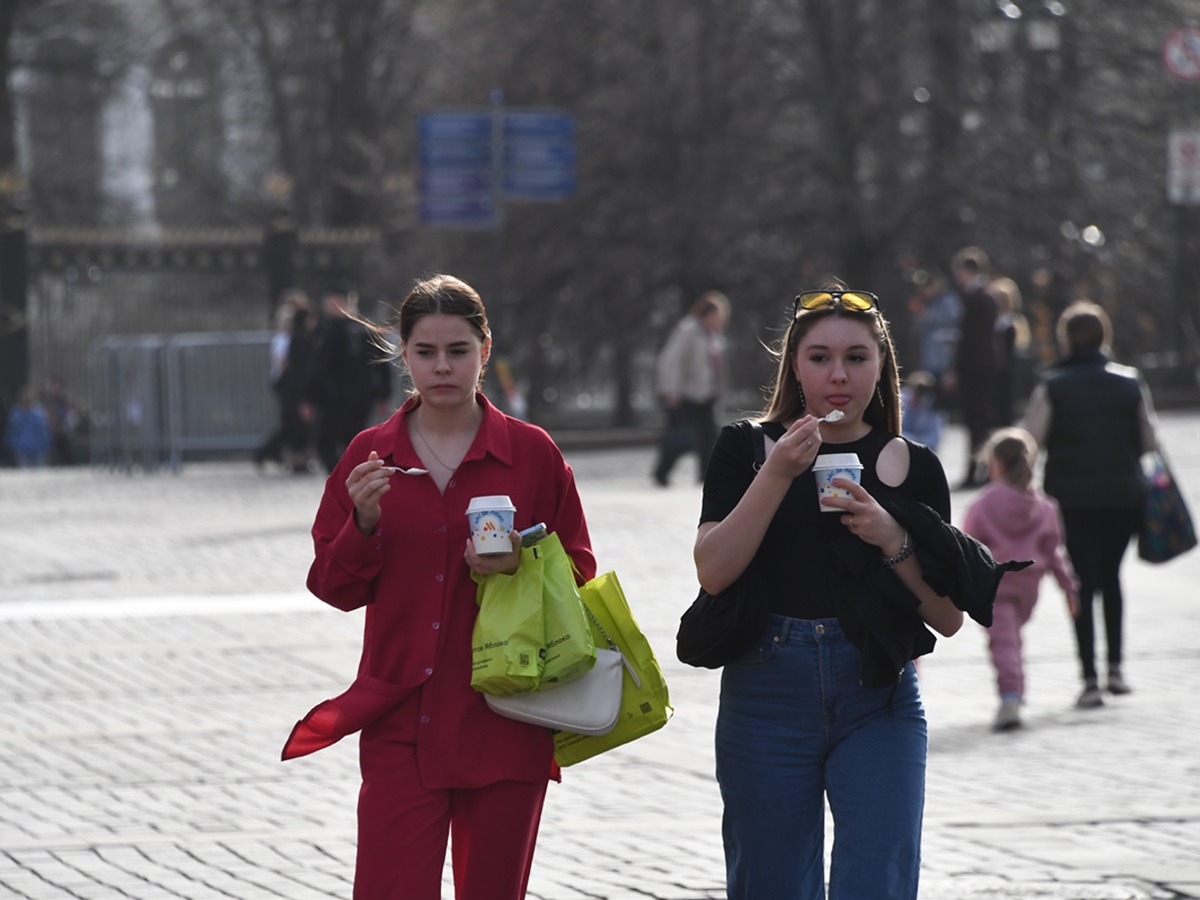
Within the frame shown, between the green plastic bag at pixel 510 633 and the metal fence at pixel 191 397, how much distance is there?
19613 millimetres

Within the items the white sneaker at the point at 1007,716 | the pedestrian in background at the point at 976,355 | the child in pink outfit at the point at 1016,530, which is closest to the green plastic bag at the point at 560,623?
the white sneaker at the point at 1007,716

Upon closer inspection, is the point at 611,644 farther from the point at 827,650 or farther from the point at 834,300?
the point at 834,300

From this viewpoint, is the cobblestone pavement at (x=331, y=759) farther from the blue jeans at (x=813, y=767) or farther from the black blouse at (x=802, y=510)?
the black blouse at (x=802, y=510)

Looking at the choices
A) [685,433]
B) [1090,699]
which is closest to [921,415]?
[1090,699]

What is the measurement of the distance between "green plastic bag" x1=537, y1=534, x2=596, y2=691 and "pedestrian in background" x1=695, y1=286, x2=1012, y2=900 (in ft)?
0.87

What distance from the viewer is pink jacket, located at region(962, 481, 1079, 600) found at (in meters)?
9.01

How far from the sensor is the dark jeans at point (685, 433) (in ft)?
63.3

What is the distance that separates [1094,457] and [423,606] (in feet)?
19.1

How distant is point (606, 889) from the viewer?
5969 millimetres

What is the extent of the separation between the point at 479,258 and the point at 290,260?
4.04 m

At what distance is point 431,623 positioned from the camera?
4234 mm

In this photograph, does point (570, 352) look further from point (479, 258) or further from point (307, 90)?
point (307, 90)

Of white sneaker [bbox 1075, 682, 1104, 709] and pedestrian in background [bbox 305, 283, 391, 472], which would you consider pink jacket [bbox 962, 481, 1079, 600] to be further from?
pedestrian in background [bbox 305, 283, 391, 472]

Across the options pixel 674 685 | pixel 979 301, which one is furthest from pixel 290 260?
pixel 674 685
